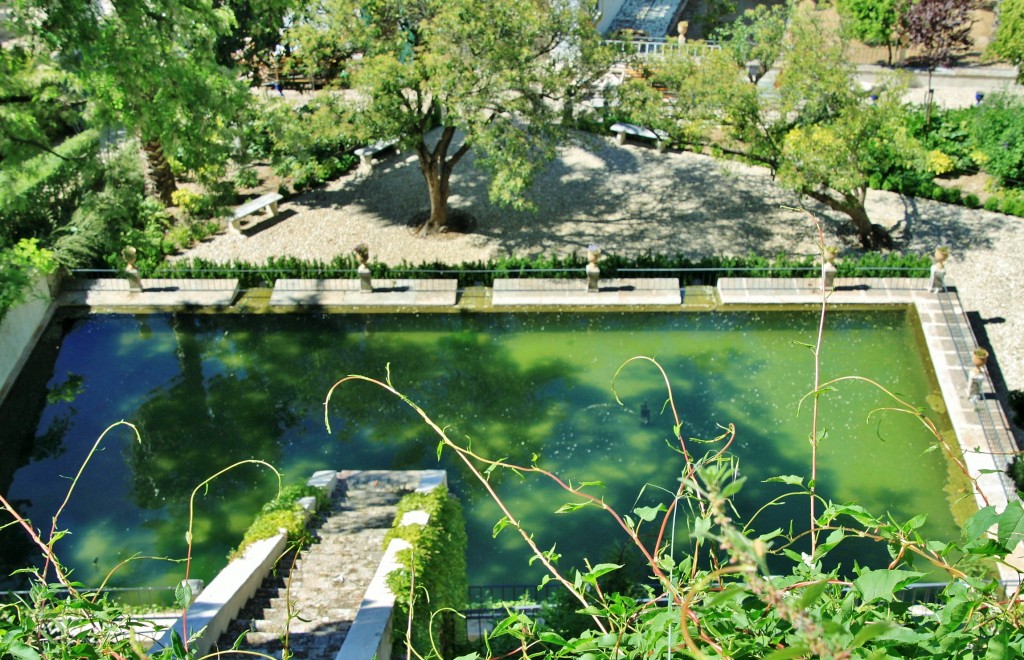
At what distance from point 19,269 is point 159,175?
6749 millimetres

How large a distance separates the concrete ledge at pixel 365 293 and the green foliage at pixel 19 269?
3.97 metres

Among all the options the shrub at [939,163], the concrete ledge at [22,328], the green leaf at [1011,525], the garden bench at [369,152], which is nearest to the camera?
the green leaf at [1011,525]

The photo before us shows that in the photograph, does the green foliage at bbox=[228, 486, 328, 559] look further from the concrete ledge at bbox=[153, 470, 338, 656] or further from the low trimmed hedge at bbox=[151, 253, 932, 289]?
the low trimmed hedge at bbox=[151, 253, 932, 289]

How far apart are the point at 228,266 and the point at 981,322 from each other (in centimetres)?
1434

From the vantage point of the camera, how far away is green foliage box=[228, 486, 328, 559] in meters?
10.8

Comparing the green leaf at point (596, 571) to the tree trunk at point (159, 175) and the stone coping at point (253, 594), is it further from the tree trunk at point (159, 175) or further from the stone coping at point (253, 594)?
the tree trunk at point (159, 175)

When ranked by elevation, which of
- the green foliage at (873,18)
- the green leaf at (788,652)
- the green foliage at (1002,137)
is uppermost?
the green foliage at (873,18)

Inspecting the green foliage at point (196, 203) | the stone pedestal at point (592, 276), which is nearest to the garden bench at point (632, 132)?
the stone pedestal at point (592, 276)

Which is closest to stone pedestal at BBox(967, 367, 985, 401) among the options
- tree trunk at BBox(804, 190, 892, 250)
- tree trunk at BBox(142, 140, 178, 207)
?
tree trunk at BBox(804, 190, 892, 250)

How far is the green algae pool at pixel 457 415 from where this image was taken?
1271cm

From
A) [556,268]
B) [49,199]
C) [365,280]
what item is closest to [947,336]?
[556,268]

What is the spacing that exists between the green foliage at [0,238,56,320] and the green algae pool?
1628 millimetres

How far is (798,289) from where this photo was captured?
55.3 feet

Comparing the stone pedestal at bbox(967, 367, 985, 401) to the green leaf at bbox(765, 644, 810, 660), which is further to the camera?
the stone pedestal at bbox(967, 367, 985, 401)
